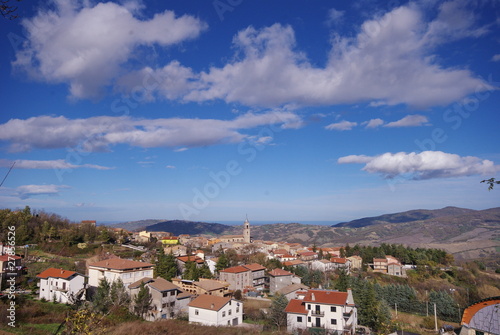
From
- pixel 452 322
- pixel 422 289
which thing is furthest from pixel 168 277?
pixel 422 289

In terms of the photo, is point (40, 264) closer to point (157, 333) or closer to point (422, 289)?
Answer: point (157, 333)

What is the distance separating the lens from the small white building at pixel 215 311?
2611 centimetres

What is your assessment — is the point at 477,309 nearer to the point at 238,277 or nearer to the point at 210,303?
the point at 210,303

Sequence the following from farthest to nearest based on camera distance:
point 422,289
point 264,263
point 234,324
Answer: point 264,263, point 422,289, point 234,324

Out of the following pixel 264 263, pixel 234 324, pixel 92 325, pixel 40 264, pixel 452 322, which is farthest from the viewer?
pixel 264 263

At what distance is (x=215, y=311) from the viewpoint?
26.0 meters

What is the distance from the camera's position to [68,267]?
1538 inches

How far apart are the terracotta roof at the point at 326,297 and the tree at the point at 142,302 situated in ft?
44.5

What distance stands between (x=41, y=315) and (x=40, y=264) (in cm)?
1617

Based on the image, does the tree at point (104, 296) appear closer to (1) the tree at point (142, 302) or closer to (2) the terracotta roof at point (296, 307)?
(1) the tree at point (142, 302)

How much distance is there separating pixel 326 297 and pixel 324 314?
137cm

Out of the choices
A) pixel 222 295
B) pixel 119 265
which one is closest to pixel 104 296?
pixel 119 265

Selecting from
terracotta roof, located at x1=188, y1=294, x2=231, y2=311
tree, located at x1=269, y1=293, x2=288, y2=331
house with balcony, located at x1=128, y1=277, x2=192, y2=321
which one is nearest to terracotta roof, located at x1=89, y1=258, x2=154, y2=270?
house with balcony, located at x1=128, y1=277, x2=192, y2=321

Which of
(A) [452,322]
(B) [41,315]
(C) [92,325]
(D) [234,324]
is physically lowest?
(A) [452,322]
